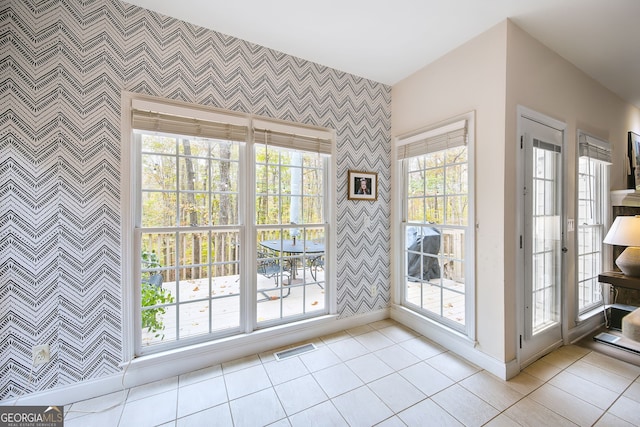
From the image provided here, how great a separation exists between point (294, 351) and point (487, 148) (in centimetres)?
245

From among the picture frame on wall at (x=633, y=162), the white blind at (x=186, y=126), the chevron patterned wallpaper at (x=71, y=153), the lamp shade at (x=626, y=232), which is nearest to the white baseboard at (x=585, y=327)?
the lamp shade at (x=626, y=232)

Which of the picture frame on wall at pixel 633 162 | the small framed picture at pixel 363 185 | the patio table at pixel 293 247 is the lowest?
the patio table at pixel 293 247

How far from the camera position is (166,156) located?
2061 mm

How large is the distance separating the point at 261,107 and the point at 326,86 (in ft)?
2.57

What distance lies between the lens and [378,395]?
1.78 meters

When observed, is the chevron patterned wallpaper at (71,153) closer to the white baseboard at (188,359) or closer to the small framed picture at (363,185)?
the white baseboard at (188,359)

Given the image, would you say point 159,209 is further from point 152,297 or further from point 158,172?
point 152,297

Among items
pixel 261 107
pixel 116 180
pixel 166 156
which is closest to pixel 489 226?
pixel 261 107

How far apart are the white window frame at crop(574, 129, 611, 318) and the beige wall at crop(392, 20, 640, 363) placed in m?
0.14

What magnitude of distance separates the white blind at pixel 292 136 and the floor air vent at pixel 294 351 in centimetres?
193

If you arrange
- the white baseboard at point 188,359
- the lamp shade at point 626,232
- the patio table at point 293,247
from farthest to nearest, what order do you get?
the patio table at point 293,247 → the lamp shade at point 626,232 → the white baseboard at point 188,359

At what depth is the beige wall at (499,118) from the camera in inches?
77.7

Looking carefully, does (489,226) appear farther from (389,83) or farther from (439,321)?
(389,83)

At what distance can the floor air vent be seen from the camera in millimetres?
2268
